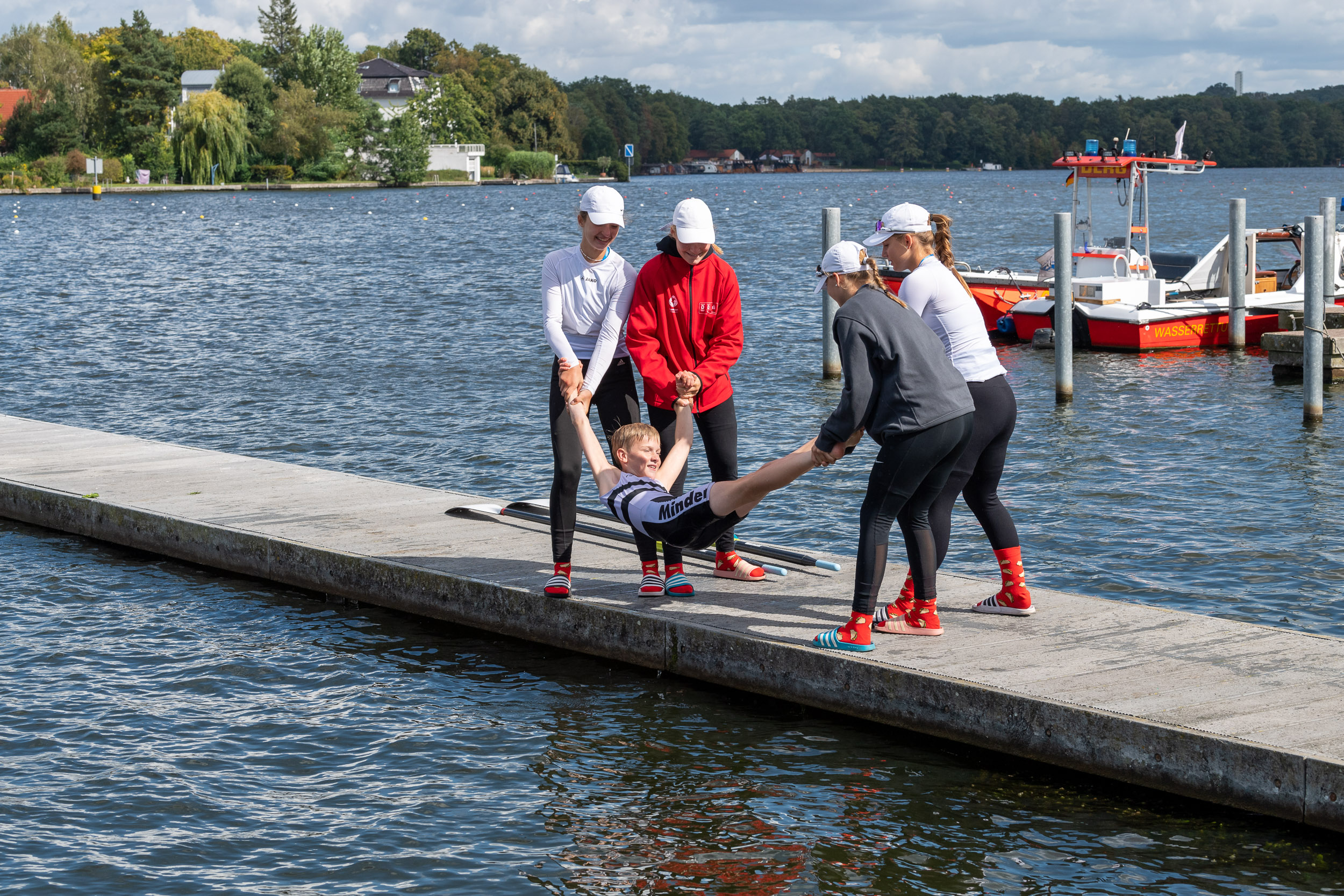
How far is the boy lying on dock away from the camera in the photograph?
6.14 meters

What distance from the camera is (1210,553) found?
11156mm

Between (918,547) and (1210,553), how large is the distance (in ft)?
18.0

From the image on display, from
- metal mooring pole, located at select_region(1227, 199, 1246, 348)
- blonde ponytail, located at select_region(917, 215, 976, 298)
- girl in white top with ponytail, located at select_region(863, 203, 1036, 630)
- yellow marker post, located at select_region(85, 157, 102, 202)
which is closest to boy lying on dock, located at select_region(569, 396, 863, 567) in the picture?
girl in white top with ponytail, located at select_region(863, 203, 1036, 630)

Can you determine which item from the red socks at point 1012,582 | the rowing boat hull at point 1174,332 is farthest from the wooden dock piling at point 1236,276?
the red socks at point 1012,582

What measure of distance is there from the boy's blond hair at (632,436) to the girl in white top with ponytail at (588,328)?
20 cm

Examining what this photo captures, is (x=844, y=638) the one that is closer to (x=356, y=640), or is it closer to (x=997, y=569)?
(x=356, y=640)

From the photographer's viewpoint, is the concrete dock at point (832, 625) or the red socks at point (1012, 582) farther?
the red socks at point (1012, 582)

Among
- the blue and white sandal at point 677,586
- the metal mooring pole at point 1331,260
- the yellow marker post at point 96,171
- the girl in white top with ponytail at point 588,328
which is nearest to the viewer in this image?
the girl in white top with ponytail at point 588,328

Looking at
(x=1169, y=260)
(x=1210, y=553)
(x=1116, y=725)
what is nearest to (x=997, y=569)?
(x=1210, y=553)

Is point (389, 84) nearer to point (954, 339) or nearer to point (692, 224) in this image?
point (692, 224)

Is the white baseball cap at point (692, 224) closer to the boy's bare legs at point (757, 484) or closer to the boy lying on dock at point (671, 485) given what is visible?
the boy lying on dock at point (671, 485)

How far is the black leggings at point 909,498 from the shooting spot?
617 cm

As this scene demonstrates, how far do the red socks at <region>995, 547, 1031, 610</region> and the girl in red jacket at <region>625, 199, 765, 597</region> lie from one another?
1.35m

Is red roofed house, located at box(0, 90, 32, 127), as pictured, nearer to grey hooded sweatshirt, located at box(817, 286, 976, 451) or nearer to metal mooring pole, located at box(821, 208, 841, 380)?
metal mooring pole, located at box(821, 208, 841, 380)
